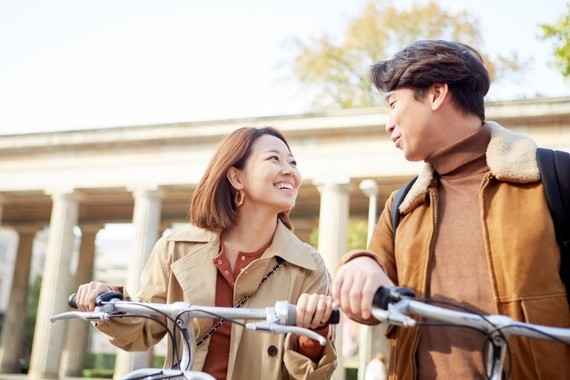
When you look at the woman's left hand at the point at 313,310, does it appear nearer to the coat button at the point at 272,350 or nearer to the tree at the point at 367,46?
the coat button at the point at 272,350

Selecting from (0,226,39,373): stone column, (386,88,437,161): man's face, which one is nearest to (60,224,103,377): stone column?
(0,226,39,373): stone column

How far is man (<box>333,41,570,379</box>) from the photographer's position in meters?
2.93

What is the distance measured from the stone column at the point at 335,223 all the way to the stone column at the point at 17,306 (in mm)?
18599

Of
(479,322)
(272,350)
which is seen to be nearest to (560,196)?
(479,322)

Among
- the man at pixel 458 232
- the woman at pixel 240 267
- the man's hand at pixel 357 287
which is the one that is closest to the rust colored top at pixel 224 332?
the woman at pixel 240 267

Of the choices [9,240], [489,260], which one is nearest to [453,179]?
[489,260]

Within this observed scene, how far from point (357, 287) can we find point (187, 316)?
0.78 metres

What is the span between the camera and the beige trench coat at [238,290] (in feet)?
13.3

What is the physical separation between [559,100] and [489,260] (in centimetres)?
2033

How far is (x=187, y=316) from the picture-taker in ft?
10.00

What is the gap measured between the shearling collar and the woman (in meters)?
0.79

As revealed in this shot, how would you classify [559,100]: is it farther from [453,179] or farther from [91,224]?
[91,224]

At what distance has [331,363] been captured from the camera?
376cm

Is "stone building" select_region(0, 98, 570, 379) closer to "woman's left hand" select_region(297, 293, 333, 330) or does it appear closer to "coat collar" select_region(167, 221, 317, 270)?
"coat collar" select_region(167, 221, 317, 270)
